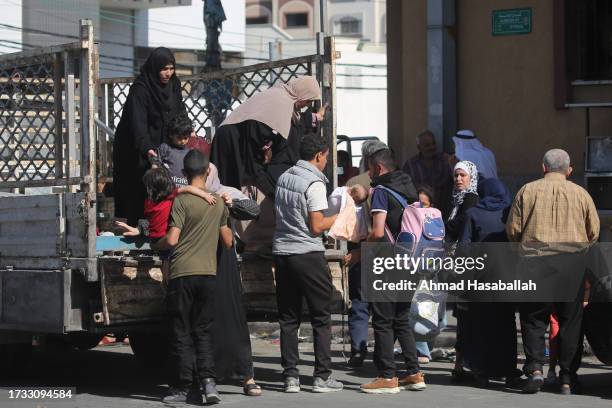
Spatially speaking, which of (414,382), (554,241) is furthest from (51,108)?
(554,241)

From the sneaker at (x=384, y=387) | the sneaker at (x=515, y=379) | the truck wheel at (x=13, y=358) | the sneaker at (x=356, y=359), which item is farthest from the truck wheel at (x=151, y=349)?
the sneaker at (x=515, y=379)

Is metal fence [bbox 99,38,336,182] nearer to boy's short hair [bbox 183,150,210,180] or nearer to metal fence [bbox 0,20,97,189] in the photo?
boy's short hair [bbox 183,150,210,180]

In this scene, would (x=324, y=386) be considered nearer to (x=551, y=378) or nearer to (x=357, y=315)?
(x=357, y=315)

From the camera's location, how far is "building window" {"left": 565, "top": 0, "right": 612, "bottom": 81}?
13000 millimetres

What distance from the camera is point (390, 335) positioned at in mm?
8492

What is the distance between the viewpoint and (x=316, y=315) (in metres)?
8.38

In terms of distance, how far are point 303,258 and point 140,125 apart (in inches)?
60.9

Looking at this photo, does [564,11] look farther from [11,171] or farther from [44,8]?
[44,8]

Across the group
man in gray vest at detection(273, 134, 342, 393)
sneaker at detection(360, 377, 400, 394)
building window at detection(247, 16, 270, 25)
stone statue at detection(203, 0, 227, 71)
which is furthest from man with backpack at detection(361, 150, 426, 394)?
building window at detection(247, 16, 270, 25)

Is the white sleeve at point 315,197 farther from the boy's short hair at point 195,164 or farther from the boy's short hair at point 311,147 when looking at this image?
the boy's short hair at point 195,164

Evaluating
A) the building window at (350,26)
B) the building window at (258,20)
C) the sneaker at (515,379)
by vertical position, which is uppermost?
the building window at (258,20)

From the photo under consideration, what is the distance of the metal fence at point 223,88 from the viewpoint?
9.38 meters

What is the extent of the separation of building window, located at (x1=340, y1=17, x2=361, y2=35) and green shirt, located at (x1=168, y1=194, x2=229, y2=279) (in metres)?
65.2

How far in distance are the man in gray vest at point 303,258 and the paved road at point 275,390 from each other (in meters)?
0.28
